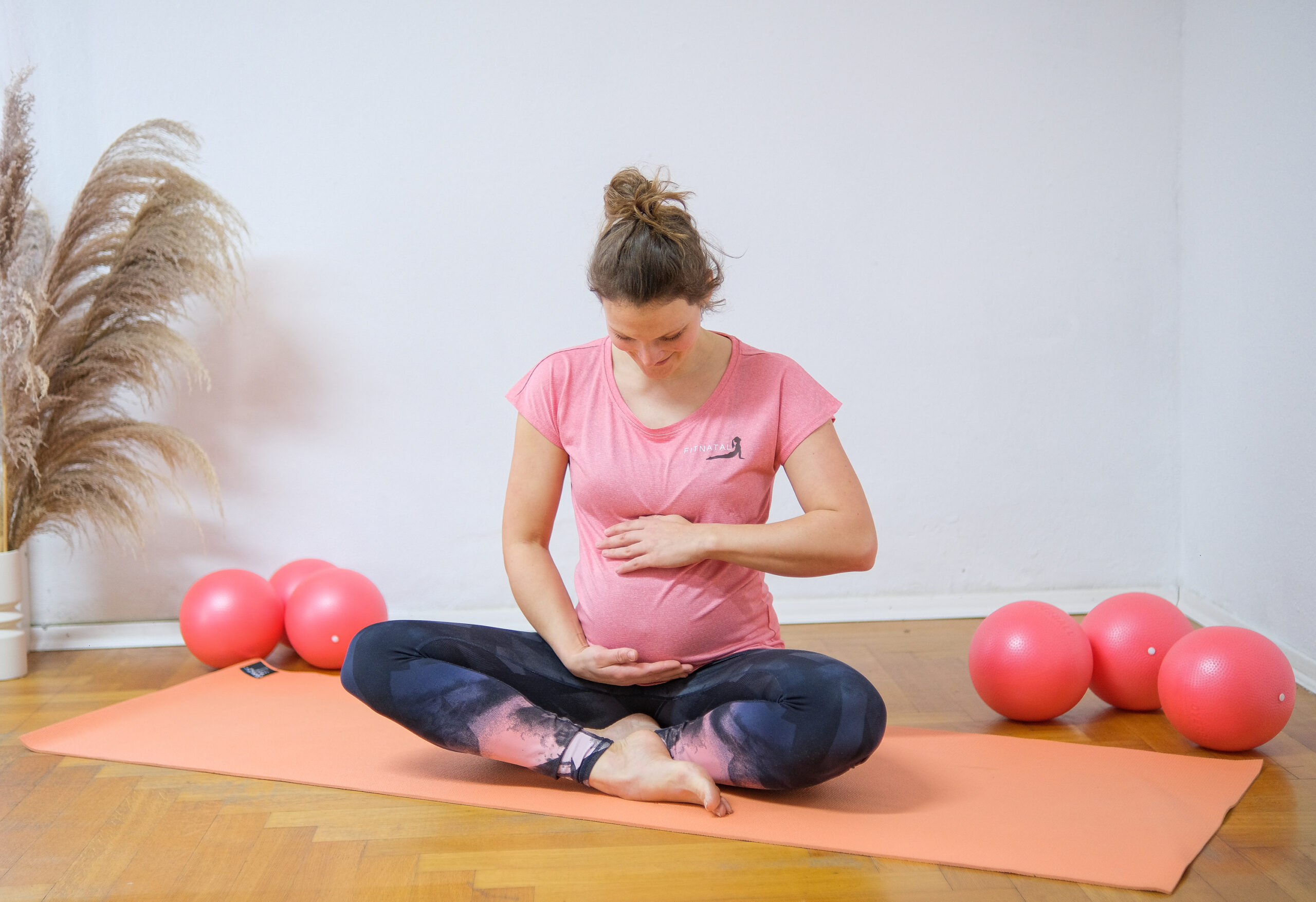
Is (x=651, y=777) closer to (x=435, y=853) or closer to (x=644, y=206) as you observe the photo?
(x=435, y=853)

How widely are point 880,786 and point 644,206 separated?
1.03 metres

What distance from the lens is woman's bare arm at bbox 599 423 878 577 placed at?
165 centimetres

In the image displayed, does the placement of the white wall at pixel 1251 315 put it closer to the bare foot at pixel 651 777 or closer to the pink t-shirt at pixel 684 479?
the pink t-shirt at pixel 684 479

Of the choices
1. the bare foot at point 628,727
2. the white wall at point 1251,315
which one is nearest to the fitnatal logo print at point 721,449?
the bare foot at point 628,727

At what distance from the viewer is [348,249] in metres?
2.85

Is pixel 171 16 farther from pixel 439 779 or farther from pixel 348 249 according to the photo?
pixel 439 779

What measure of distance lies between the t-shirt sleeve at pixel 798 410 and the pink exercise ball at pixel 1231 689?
0.80 m

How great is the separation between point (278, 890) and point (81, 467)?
5.39 feet

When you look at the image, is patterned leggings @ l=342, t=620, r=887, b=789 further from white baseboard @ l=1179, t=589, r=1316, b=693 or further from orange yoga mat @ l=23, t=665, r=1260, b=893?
white baseboard @ l=1179, t=589, r=1316, b=693

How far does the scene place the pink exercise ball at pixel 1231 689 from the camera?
1799mm

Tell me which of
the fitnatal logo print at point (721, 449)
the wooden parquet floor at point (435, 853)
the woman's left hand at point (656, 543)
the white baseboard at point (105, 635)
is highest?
the fitnatal logo print at point (721, 449)

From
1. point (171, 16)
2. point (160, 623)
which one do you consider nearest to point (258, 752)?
point (160, 623)

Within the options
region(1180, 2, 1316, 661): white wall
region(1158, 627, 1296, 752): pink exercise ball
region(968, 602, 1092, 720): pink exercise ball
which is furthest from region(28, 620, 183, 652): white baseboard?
region(1180, 2, 1316, 661): white wall

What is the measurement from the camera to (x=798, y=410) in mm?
1745
